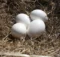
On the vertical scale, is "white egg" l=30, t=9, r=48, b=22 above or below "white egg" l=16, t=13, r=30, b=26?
above

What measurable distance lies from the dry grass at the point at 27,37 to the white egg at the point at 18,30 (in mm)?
55

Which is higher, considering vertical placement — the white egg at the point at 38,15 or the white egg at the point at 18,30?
the white egg at the point at 38,15

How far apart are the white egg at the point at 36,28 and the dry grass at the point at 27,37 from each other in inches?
2.5

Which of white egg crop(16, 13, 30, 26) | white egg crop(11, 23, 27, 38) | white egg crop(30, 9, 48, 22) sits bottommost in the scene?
white egg crop(11, 23, 27, 38)

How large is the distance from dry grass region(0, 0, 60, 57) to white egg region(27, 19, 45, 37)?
63 millimetres

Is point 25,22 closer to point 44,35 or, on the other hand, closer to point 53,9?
point 44,35

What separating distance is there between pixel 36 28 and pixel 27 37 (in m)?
0.13

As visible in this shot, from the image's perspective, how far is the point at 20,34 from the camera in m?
2.09

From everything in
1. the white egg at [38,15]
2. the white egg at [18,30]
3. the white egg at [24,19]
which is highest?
the white egg at [38,15]

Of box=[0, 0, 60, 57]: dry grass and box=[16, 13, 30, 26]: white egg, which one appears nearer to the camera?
box=[0, 0, 60, 57]: dry grass

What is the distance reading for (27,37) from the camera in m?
2.17

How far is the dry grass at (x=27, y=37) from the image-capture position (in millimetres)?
2016

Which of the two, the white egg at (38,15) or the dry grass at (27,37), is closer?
the dry grass at (27,37)

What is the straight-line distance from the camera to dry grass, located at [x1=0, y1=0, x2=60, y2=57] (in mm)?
2016
